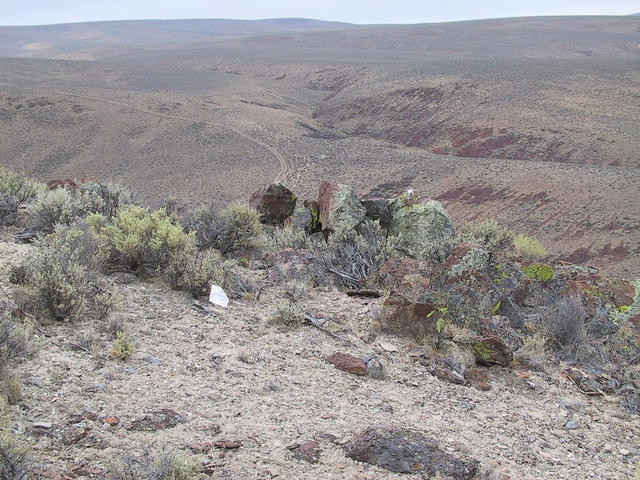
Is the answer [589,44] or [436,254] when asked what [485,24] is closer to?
[589,44]

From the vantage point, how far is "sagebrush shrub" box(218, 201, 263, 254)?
902 centimetres

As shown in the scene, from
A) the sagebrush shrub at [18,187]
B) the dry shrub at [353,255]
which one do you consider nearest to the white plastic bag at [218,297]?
the dry shrub at [353,255]

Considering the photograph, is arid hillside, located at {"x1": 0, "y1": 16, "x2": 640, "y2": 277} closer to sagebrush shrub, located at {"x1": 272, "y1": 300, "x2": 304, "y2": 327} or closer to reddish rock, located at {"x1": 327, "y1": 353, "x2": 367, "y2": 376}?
sagebrush shrub, located at {"x1": 272, "y1": 300, "x2": 304, "y2": 327}

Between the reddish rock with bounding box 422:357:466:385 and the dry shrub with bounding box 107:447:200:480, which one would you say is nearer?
the dry shrub with bounding box 107:447:200:480

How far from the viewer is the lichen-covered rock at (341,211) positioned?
9.82 meters

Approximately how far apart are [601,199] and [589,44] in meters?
88.0

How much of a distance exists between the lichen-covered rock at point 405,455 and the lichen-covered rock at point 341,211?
5671 mm

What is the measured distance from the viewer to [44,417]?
12.3 ft

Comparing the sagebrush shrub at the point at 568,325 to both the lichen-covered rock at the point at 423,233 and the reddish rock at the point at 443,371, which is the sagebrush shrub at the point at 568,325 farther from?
the lichen-covered rock at the point at 423,233

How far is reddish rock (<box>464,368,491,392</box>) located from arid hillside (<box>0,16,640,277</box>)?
1234 cm

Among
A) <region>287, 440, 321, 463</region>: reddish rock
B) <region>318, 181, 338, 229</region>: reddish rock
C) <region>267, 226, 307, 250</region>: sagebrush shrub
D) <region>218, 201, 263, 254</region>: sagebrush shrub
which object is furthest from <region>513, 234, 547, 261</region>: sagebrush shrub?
<region>287, 440, 321, 463</region>: reddish rock

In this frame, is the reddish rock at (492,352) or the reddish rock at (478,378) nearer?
the reddish rock at (478,378)

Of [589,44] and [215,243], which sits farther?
[589,44]

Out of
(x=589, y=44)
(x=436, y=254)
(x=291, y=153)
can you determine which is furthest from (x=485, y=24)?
(x=436, y=254)
